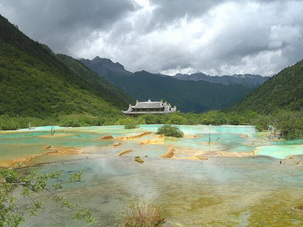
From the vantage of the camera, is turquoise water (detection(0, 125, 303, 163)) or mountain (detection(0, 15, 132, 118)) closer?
turquoise water (detection(0, 125, 303, 163))

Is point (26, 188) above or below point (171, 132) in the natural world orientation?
above

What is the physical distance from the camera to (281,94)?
14538cm

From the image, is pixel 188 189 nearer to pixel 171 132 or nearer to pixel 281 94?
pixel 171 132

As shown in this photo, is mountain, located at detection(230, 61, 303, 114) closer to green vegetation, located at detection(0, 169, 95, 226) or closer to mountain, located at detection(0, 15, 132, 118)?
mountain, located at detection(0, 15, 132, 118)

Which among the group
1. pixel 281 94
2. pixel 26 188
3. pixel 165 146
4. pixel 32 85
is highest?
pixel 32 85

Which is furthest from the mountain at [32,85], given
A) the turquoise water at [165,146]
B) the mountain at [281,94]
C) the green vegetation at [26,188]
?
the green vegetation at [26,188]

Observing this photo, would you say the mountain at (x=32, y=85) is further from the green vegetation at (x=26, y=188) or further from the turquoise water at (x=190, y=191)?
the green vegetation at (x=26, y=188)

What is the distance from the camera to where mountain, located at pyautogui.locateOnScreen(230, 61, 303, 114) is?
12848 cm

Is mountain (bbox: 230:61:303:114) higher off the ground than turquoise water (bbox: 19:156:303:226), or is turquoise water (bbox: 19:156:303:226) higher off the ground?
mountain (bbox: 230:61:303:114)

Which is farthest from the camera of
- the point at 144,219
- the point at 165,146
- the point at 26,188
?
the point at 165,146

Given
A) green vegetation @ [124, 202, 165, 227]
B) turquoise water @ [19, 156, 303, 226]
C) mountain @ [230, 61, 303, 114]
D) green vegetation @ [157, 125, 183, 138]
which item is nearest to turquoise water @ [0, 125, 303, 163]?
green vegetation @ [157, 125, 183, 138]

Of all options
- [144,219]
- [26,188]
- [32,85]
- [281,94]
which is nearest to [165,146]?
[144,219]

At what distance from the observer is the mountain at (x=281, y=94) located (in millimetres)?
128475

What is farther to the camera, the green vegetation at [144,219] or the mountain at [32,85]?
the mountain at [32,85]
